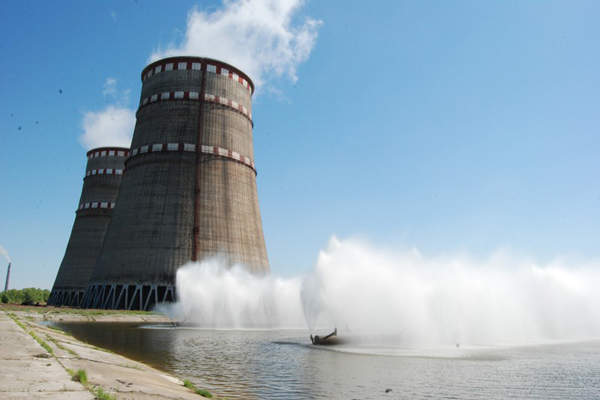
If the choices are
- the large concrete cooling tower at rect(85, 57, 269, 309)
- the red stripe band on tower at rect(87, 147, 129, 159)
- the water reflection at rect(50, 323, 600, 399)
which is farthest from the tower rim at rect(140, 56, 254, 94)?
the water reflection at rect(50, 323, 600, 399)

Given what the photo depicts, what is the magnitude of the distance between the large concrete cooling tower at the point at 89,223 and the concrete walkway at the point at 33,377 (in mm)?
58562

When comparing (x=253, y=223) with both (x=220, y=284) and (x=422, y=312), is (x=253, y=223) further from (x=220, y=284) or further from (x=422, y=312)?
(x=422, y=312)

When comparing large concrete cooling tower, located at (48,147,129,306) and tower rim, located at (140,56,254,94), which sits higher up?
tower rim, located at (140,56,254,94)

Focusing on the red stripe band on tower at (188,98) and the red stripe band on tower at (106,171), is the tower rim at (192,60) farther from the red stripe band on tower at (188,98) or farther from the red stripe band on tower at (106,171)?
the red stripe band on tower at (106,171)

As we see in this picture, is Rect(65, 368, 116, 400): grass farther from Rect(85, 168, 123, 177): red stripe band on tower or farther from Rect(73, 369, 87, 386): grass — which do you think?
Rect(85, 168, 123, 177): red stripe band on tower

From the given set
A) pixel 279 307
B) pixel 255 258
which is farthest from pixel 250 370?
pixel 255 258

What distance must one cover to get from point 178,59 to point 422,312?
39964mm

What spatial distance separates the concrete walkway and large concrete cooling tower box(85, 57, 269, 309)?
114 feet

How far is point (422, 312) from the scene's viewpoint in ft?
89.5

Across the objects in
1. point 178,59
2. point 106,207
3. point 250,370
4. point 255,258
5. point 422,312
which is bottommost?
point 250,370

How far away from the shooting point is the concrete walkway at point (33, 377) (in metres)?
6.20

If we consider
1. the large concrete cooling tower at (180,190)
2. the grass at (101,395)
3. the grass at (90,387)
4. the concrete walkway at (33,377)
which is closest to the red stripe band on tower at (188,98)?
the large concrete cooling tower at (180,190)

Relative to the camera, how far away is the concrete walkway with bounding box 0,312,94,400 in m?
6.20

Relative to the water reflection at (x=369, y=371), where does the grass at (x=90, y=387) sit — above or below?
above
